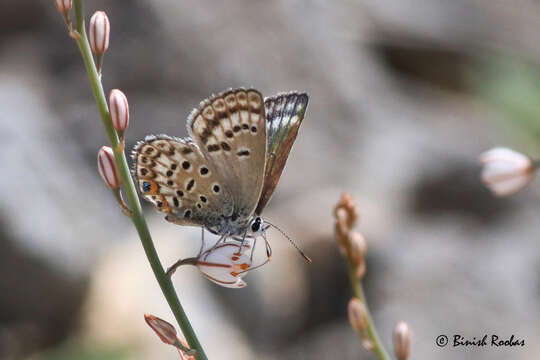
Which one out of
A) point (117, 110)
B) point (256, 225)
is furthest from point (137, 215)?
point (256, 225)

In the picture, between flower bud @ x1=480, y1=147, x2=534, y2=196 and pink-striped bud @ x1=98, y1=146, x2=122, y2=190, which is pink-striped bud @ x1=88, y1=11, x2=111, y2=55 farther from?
flower bud @ x1=480, y1=147, x2=534, y2=196

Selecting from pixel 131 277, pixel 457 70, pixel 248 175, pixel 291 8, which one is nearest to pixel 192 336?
pixel 248 175

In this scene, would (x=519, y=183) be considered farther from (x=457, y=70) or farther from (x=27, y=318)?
(x=457, y=70)

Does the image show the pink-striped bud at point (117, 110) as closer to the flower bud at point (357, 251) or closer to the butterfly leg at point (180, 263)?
the butterfly leg at point (180, 263)

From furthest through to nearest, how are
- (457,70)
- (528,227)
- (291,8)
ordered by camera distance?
(457,70), (291,8), (528,227)

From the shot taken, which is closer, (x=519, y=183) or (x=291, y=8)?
(x=519, y=183)

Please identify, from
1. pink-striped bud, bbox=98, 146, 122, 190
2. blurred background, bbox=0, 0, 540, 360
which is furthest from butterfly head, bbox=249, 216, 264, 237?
blurred background, bbox=0, 0, 540, 360

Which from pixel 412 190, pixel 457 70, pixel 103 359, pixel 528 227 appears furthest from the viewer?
pixel 457 70
